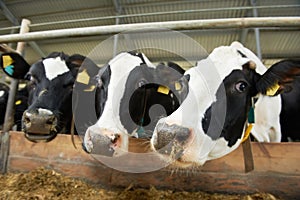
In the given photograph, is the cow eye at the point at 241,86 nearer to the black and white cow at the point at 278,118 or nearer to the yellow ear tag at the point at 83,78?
the black and white cow at the point at 278,118

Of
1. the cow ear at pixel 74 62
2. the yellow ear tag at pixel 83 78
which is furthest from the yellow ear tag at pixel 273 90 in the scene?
the cow ear at pixel 74 62

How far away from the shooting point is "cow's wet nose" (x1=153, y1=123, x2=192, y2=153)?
126 centimetres

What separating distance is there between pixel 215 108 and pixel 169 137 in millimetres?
478

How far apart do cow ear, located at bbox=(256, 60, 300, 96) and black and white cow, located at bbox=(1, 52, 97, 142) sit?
1577mm

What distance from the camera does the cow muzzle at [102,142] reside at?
4.91 feet

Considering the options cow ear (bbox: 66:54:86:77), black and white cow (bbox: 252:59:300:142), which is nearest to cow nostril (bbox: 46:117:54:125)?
cow ear (bbox: 66:54:86:77)

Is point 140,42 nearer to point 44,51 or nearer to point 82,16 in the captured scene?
point 82,16

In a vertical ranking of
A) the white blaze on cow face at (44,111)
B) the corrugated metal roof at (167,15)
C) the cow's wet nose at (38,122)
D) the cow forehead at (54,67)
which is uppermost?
the corrugated metal roof at (167,15)

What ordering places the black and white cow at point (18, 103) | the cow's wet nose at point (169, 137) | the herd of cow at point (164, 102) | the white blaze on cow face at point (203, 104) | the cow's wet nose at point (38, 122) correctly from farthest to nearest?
the black and white cow at point (18, 103) < the cow's wet nose at point (38, 122) < the herd of cow at point (164, 102) < the white blaze on cow face at point (203, 104) < the cow's wet nose at point (169, 137)

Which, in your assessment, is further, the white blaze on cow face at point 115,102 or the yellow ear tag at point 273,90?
the yellow ear tag at point 273,90

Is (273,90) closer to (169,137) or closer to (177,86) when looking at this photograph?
(177,86)

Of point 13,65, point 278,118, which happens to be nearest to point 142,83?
point 13,65

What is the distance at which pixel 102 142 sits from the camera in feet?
4.90

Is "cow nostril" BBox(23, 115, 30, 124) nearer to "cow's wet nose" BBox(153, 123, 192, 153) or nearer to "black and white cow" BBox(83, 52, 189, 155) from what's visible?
"black and white cow" BBox(83, 52, 189, 155)
